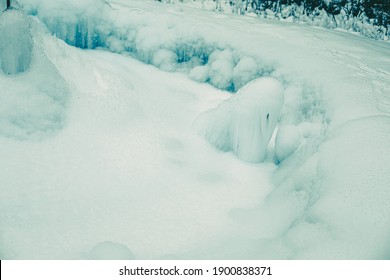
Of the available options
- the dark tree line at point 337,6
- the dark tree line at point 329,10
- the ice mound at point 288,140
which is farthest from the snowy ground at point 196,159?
the dark tree line at point 337,6

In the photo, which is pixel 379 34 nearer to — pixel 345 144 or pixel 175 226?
pixel 345 144

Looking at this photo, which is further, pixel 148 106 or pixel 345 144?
pixel 148 106

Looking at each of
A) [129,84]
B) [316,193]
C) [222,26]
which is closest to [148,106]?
[129,84]

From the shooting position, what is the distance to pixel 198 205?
255cm

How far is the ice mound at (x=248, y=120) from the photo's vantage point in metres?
2.88

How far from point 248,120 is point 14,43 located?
172 centimetres

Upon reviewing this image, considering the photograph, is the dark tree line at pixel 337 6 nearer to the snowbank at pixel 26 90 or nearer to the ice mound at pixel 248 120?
the ice mound at pixel 248 120

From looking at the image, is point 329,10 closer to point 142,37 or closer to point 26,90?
point 142,37

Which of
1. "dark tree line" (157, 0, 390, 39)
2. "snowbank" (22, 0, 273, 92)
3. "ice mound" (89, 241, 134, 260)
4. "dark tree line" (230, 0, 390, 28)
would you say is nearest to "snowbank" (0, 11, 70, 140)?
"ice mound" (89, 241, 134, 260)

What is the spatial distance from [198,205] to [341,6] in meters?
5.59

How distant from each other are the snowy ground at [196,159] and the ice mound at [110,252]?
0.01m

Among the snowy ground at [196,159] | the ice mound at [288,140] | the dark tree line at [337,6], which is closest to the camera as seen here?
the snowy ground at [196,159]
